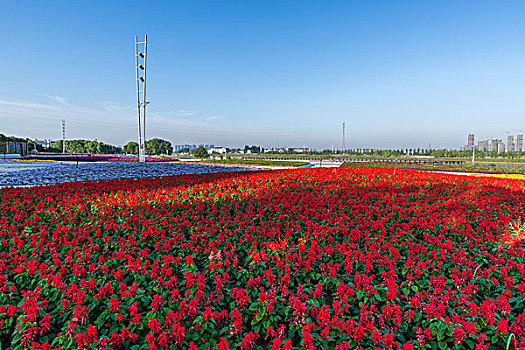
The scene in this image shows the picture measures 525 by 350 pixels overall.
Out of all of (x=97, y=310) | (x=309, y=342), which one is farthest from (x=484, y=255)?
(x=97, y=310)

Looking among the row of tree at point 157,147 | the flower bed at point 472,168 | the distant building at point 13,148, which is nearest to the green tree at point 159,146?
the row of tree at point 157,147

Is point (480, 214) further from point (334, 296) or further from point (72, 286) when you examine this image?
point (72, 286)

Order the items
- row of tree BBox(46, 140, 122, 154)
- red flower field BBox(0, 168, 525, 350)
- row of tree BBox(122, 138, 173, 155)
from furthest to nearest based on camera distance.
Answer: row of tree BBox(46, 140, 122, 154) → row of tree BBox(122, 138, 173, 155) → red flower field BBox(0, 168, 525, 350)

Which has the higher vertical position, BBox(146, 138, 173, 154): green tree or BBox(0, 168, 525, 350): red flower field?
BBox(146, 138, 173, 154): green tree

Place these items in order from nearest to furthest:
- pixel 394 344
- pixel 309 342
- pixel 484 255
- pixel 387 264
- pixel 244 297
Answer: pixel 309 342, pixel 394 344, pixel 244 297, pixel 387 264, pixel 484 255

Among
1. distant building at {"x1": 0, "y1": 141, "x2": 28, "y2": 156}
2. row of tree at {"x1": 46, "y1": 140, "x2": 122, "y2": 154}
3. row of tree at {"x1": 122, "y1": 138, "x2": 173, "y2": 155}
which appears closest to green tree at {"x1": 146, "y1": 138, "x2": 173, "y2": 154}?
row of tree at {"x1": 122, "y1": 138, "x2": 173, "y2": 155}

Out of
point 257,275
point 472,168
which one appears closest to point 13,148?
point 257,275

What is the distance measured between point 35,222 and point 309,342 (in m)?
5.13

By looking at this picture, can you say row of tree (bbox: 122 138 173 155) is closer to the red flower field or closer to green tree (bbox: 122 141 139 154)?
green tree (bbox: 122 141 139 154)

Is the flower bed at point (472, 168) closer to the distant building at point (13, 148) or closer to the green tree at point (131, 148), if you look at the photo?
the distant building at point (13, 148)

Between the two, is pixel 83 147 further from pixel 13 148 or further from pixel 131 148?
pixel 13 148

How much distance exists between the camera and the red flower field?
2.24 metres

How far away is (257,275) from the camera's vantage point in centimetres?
318

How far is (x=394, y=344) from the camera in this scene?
7.20 feet
